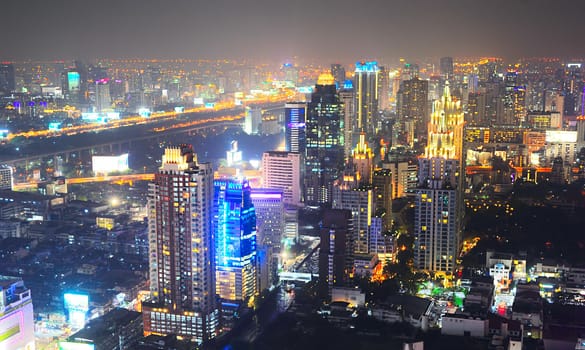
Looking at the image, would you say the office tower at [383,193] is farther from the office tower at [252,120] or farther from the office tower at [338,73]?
the office tower at [252,120]

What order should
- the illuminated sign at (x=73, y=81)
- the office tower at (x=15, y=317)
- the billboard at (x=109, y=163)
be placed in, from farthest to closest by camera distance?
the billboard at (x=109, y=163) < the illuminated sign at (x=73, y=81) < the office tower at (x=15, y=317)

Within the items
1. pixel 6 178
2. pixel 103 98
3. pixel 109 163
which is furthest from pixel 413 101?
pixel 6 178

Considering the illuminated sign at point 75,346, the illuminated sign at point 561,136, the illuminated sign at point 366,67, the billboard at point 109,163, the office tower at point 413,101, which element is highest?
the illuminated sign at point 366,67

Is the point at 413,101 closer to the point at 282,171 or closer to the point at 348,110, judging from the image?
the point at 348,110

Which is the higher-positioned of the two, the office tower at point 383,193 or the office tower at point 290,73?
the office tower at point 290,73

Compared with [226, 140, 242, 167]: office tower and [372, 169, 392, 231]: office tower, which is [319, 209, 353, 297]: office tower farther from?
[226, 140, 242, 167]: office tower

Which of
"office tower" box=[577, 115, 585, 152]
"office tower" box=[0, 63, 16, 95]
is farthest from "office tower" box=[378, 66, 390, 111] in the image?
"office tower" box=[0, 63, 16, 95]

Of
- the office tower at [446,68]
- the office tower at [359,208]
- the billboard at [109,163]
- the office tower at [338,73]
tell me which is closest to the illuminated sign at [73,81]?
the billboard at [109,163]
